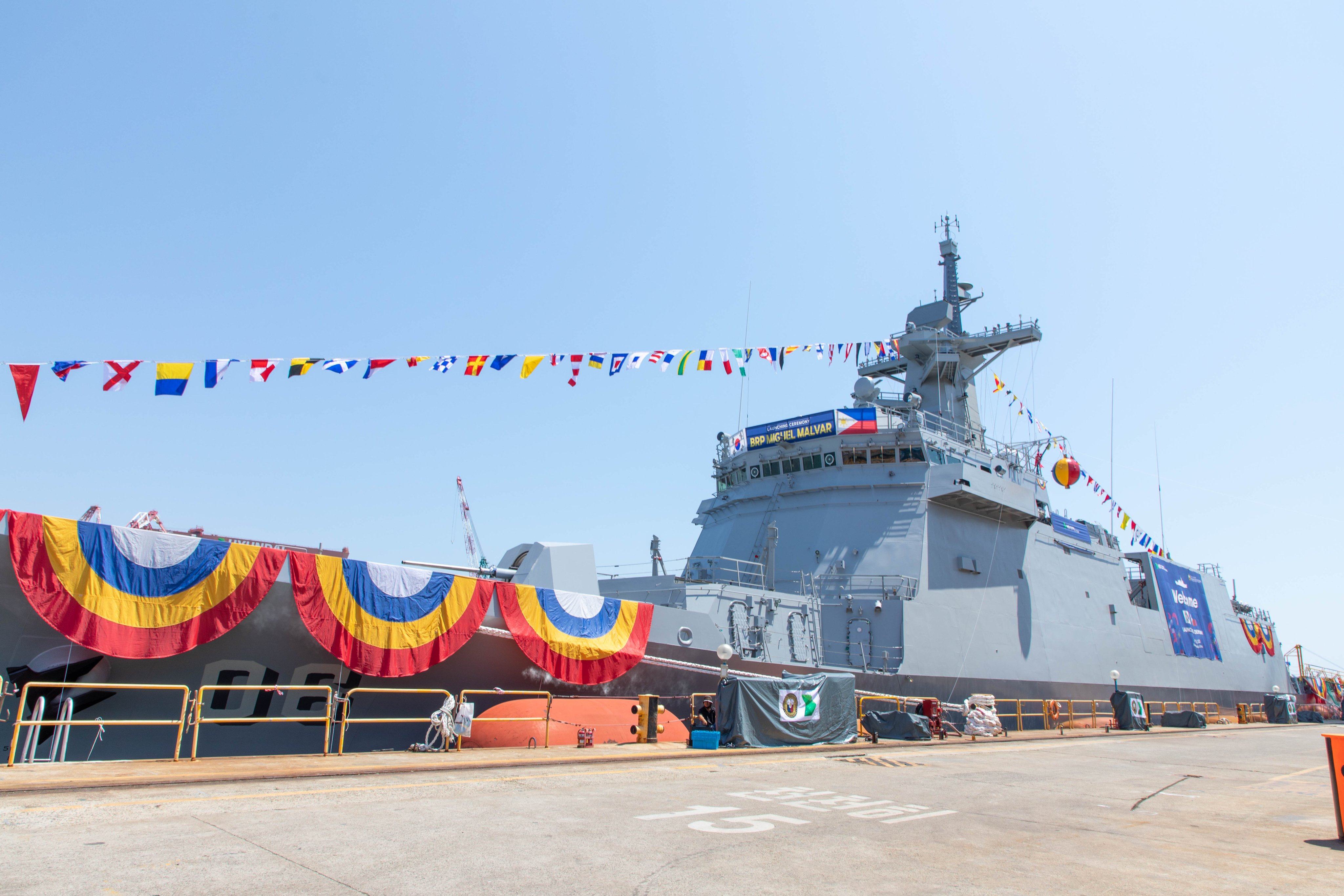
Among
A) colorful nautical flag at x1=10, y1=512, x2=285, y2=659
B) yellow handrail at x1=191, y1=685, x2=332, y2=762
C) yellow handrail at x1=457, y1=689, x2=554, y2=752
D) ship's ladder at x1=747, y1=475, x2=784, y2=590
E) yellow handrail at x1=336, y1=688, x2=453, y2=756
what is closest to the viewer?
yellow handrail at x1=191, y1=685, x2=332, y2=762

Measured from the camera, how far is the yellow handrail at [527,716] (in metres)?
11.2

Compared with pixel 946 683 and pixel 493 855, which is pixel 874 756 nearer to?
pixel 946 683

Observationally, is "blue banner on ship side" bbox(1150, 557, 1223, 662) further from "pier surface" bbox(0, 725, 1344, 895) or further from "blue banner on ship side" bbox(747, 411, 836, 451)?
"pier surface" bbox(0, 725, 1344, 895)

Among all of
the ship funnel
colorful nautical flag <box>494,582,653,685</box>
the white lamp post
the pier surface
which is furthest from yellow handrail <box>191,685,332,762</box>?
the ship funnel

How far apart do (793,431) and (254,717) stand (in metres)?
13.4

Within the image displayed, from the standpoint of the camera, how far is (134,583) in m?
9.59

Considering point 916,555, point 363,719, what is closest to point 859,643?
point 916,555

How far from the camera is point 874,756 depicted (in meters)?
12.4

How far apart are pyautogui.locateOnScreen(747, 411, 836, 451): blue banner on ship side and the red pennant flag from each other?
48.8ft

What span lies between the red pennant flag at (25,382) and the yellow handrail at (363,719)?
16.4 feet

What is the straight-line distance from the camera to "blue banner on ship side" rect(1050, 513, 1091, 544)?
24.0m

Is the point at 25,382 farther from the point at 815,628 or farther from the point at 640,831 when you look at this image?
the point at 815,628

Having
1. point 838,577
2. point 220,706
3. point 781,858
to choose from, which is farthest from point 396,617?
point 838,577

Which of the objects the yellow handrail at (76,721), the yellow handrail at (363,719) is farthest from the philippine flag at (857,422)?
the yellow handrail at (76,721)
